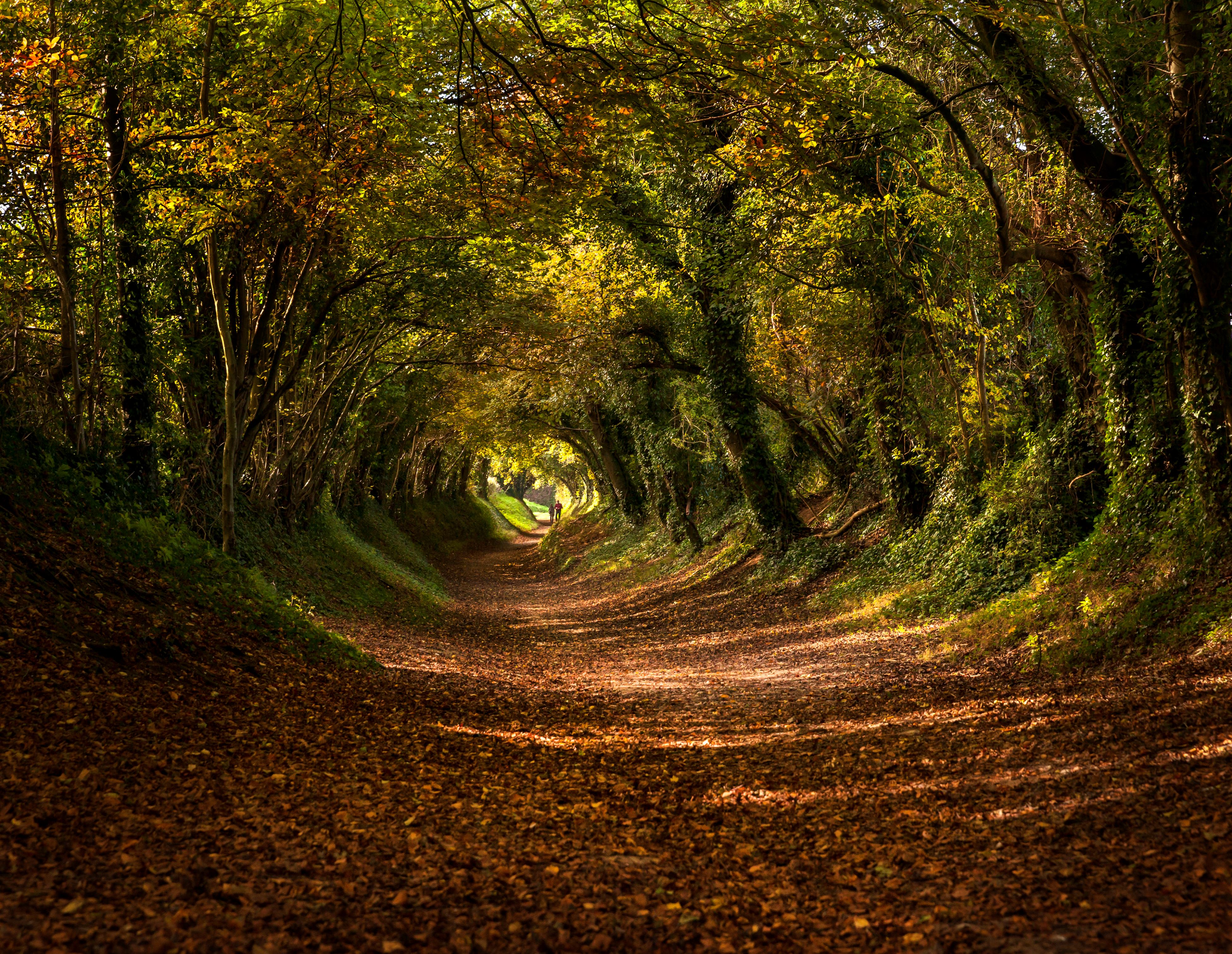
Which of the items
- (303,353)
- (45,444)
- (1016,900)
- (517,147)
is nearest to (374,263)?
(303,353)

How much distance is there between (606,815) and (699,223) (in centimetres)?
1321

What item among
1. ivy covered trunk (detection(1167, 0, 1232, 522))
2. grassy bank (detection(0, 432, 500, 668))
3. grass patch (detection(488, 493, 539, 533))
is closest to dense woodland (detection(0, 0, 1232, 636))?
ivy covered trunk (detection(1167, 0, 1232, 522))

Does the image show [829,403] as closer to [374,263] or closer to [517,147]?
[374,263]

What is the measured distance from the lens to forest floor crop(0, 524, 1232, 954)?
3.69 metres

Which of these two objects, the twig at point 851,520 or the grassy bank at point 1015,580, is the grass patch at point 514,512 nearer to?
the twig at point 851,520

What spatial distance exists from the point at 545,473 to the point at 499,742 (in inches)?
2195

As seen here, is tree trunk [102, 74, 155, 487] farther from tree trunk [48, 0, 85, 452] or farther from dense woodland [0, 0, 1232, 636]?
tree trunk [48, 0, 85, 452]

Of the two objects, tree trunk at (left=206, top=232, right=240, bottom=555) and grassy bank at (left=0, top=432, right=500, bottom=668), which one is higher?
tree trunk at (left=206, top=232, right=240, bottom=555)

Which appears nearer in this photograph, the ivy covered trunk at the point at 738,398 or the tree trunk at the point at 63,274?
the tree trunk at the point at 63,274

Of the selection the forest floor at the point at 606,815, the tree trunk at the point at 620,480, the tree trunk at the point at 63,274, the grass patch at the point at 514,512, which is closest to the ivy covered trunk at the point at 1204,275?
the forest floor at the point at 606,815

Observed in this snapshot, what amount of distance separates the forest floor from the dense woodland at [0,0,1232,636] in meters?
3.35

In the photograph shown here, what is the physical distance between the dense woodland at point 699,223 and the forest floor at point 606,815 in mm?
3349

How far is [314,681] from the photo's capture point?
865 cm

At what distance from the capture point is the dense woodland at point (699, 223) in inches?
307
